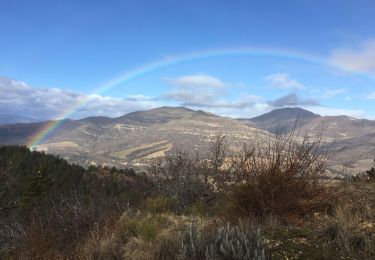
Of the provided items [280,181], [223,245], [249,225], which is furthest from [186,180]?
[223,245]

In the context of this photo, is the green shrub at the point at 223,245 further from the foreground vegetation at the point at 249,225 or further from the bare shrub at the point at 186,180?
the bare shrub at the point at 186,180

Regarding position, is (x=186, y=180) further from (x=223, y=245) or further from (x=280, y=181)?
(x=223, y=245)

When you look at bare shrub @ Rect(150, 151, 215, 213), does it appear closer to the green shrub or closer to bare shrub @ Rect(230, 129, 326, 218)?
bare shrub @ Rect(230, 129, 326, 218)

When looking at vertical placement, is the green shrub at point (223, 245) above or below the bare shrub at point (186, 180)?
above

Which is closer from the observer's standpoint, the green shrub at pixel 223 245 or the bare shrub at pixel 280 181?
the green shrub at pixel 223 245

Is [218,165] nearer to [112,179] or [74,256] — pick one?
[74,256]

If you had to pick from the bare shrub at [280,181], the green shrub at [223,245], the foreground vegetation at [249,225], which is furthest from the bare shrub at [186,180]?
the green shrub at [223,245]

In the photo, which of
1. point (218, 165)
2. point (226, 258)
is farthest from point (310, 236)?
point (218, 165)

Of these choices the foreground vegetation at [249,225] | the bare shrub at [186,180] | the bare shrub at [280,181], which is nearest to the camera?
the foreground vegetation at [249,225]

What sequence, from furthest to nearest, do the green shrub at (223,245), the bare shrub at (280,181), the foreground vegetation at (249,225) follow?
1. the bare shrub at (280,181)
2. the foreground vegetation at (249,225)
3. the green shrub at (223,245)
